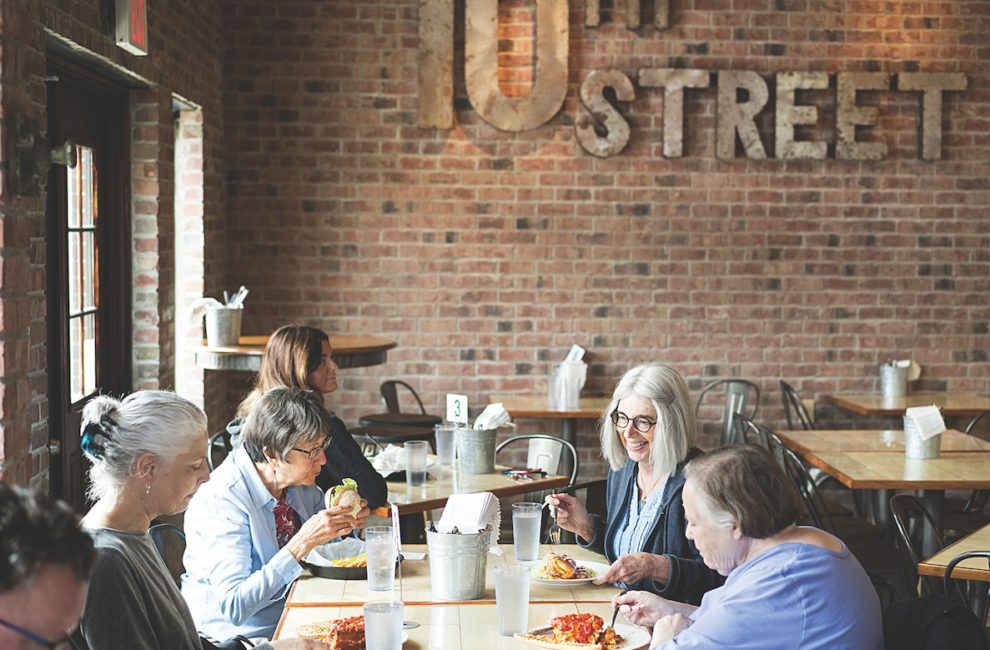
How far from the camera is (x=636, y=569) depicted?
10.1 ft

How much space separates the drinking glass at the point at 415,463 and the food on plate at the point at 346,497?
875mm

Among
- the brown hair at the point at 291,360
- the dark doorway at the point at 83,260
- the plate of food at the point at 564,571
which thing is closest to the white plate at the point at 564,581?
the plate of food at the point at 564,571

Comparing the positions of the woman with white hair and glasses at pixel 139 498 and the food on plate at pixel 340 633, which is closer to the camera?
the woman with white hair and glasses at pixel 139 498

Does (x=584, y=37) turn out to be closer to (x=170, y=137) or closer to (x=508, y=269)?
(x=508, y=269)

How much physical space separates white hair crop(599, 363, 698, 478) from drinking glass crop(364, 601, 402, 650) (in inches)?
47.1

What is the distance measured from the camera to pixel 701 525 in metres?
2.36

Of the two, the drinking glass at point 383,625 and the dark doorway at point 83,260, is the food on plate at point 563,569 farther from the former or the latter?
the dark doorway at point 83,260

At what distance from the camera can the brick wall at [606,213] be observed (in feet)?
22.5

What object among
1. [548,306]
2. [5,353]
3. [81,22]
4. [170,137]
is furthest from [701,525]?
[548,306]

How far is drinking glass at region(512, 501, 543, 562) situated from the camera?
3.22 metres

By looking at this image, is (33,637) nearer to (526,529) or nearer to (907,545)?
(526,529)

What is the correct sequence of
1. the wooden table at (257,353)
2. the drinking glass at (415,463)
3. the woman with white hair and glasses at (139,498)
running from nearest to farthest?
the woman with white hair and glasses at (139,498), the drinking glass at (415,463), the wooden table at (257,353)

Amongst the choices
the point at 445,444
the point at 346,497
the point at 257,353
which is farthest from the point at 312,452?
the point at 257,353

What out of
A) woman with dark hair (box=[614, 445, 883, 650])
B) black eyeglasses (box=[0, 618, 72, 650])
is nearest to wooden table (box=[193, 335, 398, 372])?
woman with dark hair (box=[614, 445, 883, 650])
